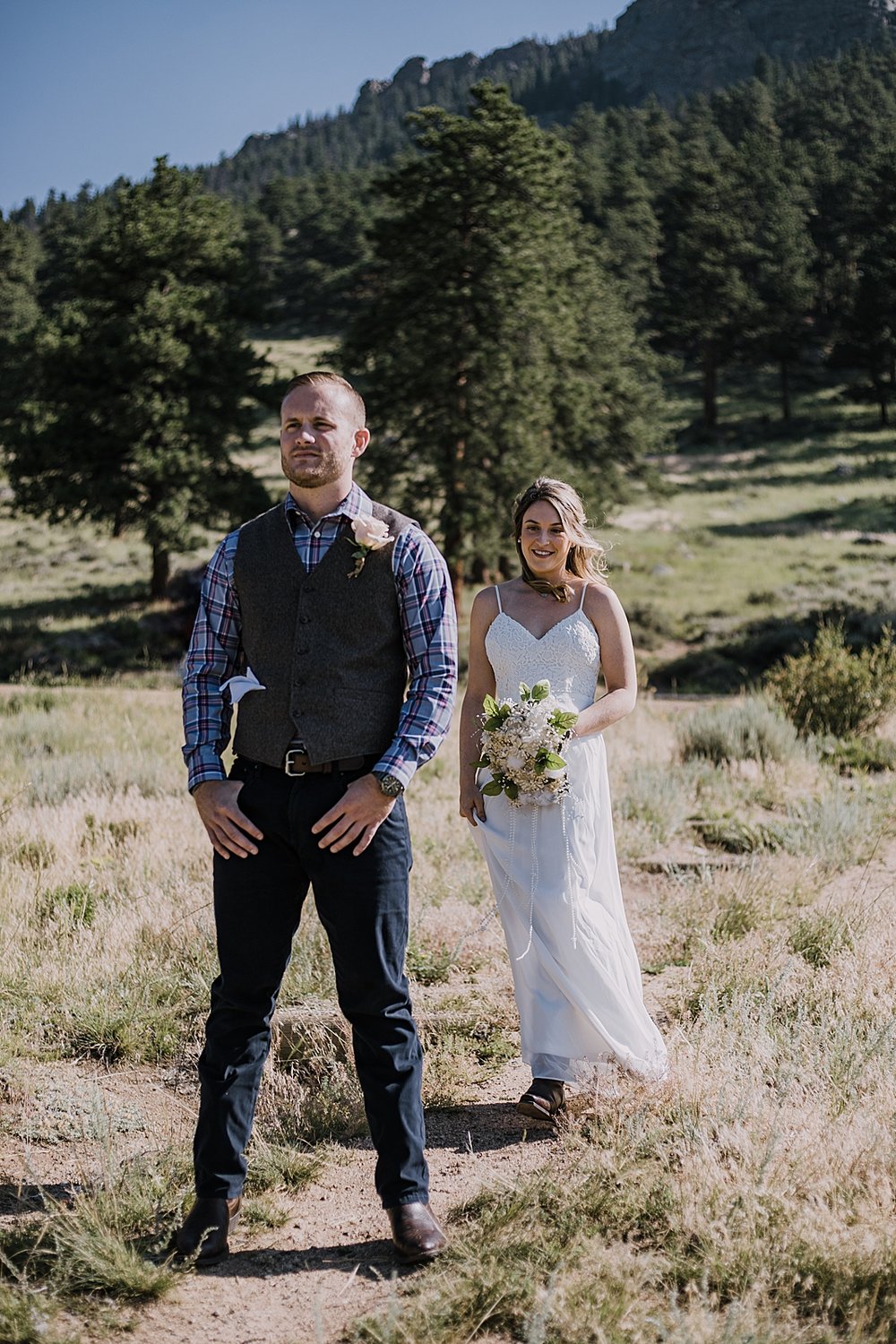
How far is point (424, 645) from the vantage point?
3.23 m

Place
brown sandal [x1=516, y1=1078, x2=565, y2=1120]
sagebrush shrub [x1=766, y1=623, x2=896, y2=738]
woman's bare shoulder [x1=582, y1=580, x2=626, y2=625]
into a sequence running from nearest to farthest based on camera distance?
1. brown sandal [x1=516, y1=1078, x2=565, y2=1120]
2. woman's bare shoulder [x1=582, y1=580, x2=626, y2=625]
3. sagebrush shrub [x1=766, y1=623, x2=896, y2=738]

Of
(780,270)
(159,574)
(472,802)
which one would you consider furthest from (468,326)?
(780,270)

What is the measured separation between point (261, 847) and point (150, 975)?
204cm

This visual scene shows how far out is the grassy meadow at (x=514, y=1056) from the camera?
9.61 ft

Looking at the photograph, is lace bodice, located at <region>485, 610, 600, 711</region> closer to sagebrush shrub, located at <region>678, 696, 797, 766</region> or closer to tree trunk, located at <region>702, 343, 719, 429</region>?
sagebrush shrub, located at <region>678, 696, 797, 766</region>

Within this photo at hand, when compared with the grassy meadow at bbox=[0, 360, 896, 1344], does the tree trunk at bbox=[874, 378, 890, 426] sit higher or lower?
higher

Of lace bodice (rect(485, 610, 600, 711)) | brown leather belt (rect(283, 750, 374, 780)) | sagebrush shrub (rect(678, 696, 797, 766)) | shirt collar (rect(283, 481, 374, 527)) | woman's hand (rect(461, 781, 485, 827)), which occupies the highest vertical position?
shirt collar (rect(283, 481, 374, 527))

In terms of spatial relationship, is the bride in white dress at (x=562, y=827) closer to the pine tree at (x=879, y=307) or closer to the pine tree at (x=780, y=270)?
the pine tree at (x=879, y=307)

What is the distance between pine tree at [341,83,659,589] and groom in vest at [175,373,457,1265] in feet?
70.7

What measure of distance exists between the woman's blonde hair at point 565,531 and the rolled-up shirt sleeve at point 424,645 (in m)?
1.12

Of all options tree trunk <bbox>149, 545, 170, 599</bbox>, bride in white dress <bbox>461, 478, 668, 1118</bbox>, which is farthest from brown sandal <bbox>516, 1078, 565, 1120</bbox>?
tree trunk <bbox>149, 545, 170, 599</bbox>

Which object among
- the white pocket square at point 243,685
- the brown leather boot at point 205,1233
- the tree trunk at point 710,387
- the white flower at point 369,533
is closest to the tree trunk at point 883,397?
the tree trunk at point 710,387

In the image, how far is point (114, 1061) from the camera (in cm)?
447

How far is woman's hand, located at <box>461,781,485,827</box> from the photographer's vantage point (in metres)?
4.38
